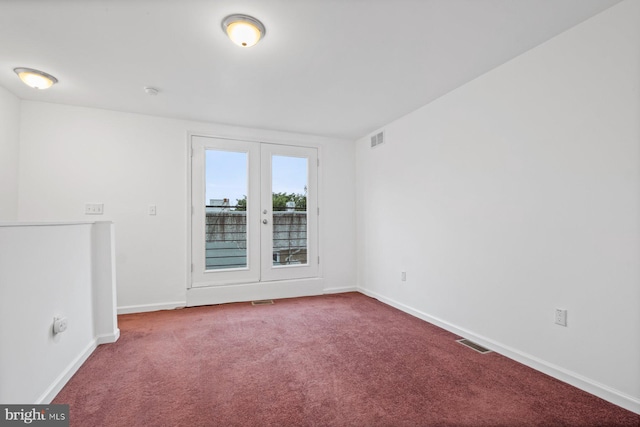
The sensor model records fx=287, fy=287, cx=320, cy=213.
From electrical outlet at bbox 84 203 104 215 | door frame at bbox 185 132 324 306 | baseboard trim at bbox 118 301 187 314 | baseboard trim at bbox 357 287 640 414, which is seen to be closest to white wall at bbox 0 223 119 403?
baseboard trim at bbox 118 301 187 314

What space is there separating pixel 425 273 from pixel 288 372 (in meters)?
1.88

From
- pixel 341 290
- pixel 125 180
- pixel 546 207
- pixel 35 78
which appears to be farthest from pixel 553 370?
pixel 35 78

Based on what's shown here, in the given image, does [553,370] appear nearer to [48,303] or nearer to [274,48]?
[274,48]

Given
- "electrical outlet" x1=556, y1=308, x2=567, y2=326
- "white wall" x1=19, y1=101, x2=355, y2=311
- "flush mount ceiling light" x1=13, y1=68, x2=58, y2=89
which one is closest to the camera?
"electrical outlet" x1=556, y1=308, x2=567, y2=326

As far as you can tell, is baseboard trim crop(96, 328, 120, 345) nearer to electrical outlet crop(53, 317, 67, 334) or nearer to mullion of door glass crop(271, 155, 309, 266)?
electrical outlet crop(53, 317, 67, 334)

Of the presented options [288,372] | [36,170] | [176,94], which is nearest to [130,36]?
[176,94]

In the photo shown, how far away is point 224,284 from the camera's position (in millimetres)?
3906

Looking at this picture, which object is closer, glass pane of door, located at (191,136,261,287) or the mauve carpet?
the mauve carpet

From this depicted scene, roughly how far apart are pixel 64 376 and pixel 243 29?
263 cm

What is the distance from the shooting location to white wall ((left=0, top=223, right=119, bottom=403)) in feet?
4.82

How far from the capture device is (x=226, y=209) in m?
3.97

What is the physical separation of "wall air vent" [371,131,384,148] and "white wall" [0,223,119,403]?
131 inches

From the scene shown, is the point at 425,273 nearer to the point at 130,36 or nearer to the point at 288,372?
the point at 288,372

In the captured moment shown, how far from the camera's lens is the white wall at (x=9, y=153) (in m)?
2.87
